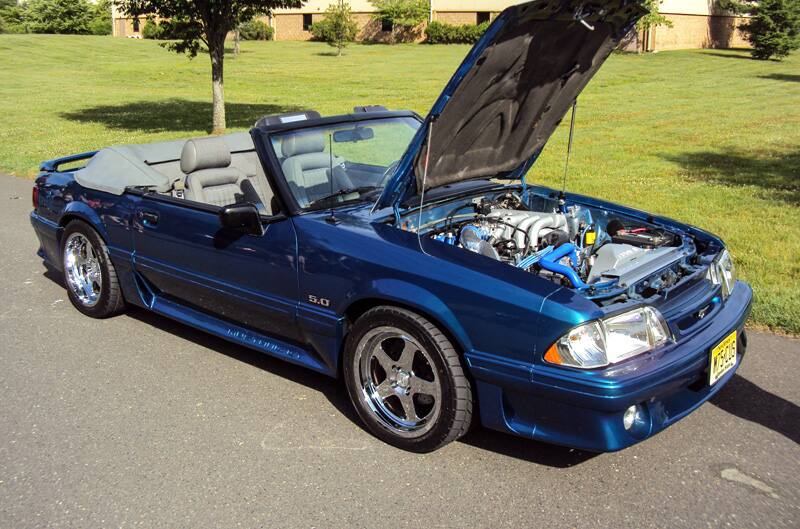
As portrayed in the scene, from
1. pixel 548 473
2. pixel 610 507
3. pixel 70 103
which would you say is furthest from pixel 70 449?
pixel 70 103

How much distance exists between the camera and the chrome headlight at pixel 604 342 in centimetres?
324

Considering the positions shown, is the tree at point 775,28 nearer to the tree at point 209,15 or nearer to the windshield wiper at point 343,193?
the tree at point 209,15

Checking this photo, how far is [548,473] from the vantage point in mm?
3566

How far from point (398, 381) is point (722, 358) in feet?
5.01

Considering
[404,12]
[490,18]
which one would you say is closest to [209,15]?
[404,12]

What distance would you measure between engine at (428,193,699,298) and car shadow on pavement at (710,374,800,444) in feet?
2.61

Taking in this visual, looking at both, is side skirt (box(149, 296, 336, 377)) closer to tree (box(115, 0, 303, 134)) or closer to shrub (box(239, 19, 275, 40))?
tree (box(115, 0, 303, 134))

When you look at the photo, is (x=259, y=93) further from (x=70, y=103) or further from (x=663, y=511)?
(x=663, y=511)

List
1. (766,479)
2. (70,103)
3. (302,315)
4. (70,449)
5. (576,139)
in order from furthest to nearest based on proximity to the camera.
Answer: (70,103), (576,139), (302,315), (70,449), (766,479)

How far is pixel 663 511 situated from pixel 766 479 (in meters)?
0.57

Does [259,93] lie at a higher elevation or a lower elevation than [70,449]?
higher

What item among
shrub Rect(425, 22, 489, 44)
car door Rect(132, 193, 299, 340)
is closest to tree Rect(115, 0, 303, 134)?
car door Rect(132, 193, 299, 340)

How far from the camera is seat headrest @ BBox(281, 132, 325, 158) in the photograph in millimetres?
4477

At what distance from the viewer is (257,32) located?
5734cm
